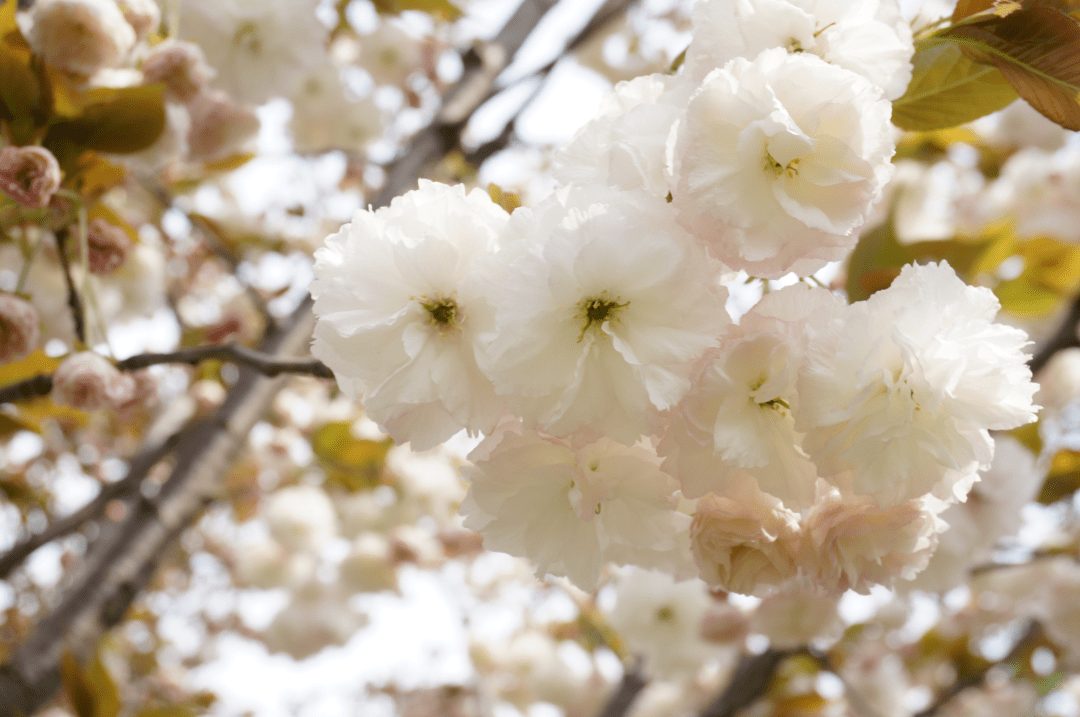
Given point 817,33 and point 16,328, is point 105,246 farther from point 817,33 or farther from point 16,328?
point 817,33

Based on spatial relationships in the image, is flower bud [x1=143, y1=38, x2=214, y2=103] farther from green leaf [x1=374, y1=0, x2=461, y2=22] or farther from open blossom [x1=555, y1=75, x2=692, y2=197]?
open blossom [x1=555, y1=75, x2=692, y2=197]

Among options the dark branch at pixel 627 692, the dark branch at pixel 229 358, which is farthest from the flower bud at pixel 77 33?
the dark branch at pixel 627 692

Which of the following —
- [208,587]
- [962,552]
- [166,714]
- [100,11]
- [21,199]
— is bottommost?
[208,587]

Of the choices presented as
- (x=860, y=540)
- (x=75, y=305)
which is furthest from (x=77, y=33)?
(x=860, y=540)

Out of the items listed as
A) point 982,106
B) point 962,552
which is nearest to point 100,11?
point 982,106

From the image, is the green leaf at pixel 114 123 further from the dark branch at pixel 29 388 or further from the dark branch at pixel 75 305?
the dark branch at pixel 29 388

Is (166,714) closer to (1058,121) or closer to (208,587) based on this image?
(1058,121)

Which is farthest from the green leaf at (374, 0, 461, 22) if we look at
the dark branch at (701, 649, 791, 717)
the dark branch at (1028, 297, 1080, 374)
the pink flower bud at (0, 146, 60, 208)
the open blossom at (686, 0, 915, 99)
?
the dark branch at (701, 649, 791, 717)
